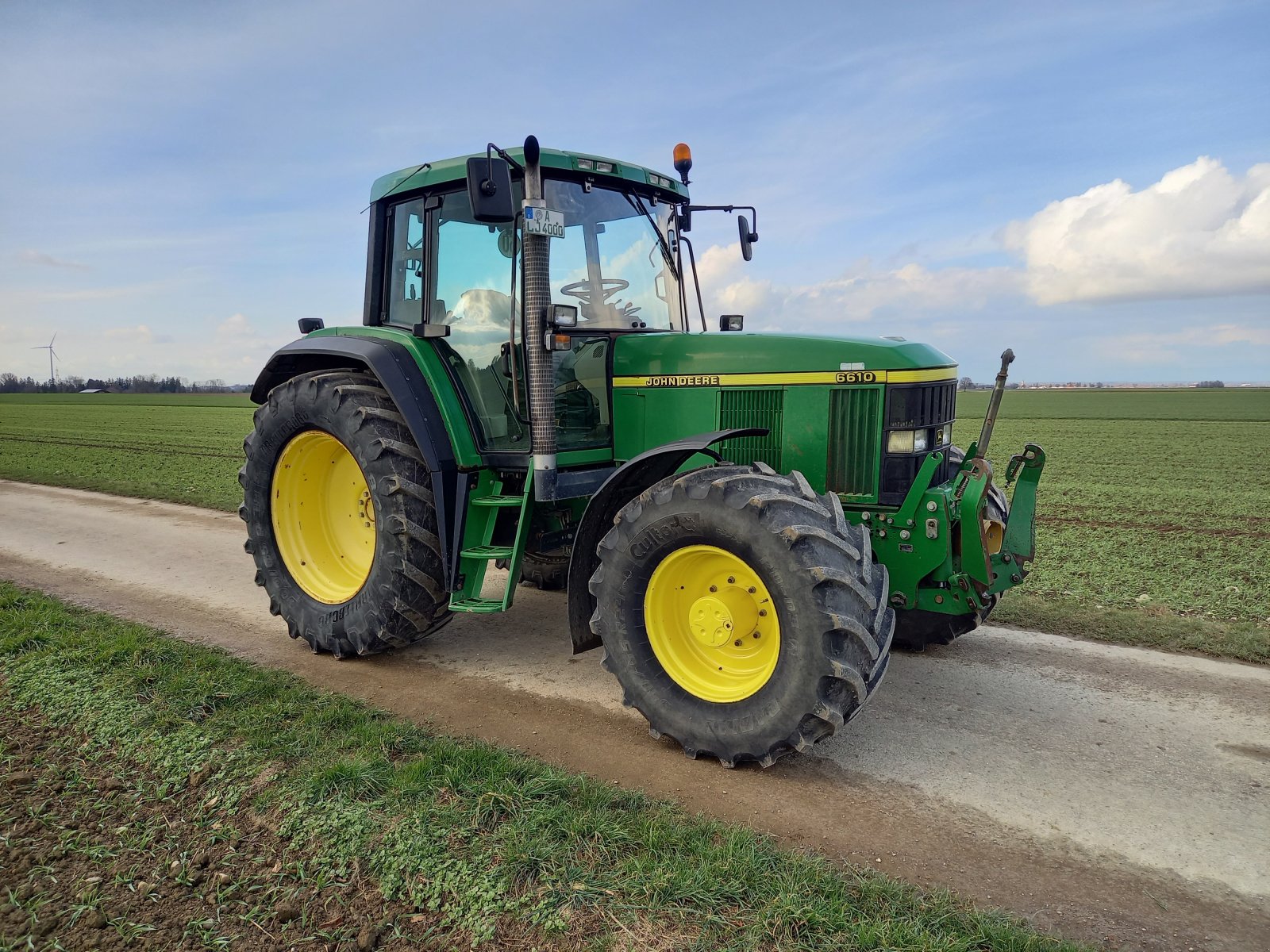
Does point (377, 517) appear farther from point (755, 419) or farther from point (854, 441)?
point (854, 441)

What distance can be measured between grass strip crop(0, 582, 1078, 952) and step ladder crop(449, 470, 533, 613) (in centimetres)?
81

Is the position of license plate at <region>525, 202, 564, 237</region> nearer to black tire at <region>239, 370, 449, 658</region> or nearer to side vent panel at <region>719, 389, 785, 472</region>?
side vent panel at <region>719, 389, 785, 472</region>

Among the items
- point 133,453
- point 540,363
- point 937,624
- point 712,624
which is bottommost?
point 937,624

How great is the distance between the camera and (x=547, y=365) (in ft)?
14.6

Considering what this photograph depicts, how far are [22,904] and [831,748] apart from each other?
3.20 metres

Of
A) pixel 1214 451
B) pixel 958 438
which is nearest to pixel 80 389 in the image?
pixel 958 438

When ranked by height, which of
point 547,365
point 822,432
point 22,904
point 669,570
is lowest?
point 22,904

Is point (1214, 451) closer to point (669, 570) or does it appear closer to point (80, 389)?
point (669, 570)

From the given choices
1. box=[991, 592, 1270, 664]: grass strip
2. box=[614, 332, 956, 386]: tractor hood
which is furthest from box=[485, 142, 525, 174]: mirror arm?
box=[991, 592, 1270, 664]: grass strip

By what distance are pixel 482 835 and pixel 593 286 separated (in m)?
3.09

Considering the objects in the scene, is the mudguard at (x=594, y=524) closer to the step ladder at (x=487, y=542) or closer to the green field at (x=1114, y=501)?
the step ladder at (x=487, y=542)

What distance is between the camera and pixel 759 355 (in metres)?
4.47

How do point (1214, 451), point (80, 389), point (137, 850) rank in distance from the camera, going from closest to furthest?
point (137, 850)
point (1214, 451)
point (80, 389)

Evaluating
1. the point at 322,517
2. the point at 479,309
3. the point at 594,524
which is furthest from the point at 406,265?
the point at 594,524
